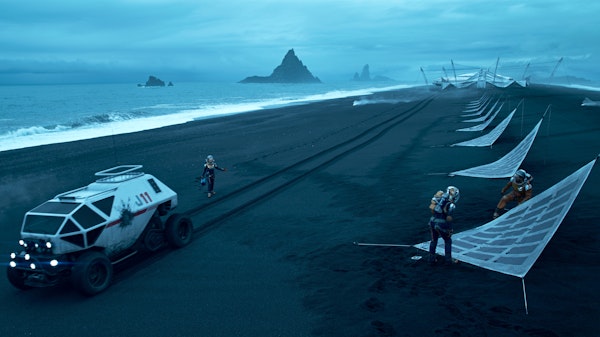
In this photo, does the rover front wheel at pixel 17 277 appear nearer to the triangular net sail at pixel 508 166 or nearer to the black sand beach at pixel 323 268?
the black sand beach at pixel 323 268

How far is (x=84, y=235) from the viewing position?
9.53 m

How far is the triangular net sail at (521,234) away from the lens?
8.45m

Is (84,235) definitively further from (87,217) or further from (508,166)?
(508,166)

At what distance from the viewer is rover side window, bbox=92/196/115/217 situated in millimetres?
10145

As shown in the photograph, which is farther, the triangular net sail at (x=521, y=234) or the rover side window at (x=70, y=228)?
the rover side window at (x=70, y=228)

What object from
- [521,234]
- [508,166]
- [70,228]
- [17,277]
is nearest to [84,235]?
[70,228]

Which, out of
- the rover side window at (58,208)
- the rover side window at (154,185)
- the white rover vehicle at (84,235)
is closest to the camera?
the white rover vehicle at (84,235)

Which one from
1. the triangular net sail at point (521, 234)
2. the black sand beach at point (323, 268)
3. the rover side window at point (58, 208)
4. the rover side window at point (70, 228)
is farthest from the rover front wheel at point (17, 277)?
the triangular net sail at point (521, 234)

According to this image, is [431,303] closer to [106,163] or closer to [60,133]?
[106,163]

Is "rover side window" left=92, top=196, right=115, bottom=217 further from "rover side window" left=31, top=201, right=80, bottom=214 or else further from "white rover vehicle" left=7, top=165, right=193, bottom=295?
"rover side window" left=31, top=201, right=80, bottom=214

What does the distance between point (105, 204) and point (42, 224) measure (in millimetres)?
1395

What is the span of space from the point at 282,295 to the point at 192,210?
8131mm

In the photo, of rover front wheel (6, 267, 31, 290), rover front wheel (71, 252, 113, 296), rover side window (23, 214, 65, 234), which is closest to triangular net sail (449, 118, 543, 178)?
rover front wheel (71, 252, 113, 296)

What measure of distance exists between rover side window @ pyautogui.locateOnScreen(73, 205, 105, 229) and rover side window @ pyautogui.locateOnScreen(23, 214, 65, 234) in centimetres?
33
